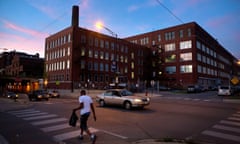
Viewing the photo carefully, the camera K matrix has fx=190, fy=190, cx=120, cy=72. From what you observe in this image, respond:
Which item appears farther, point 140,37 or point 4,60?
point 4,60

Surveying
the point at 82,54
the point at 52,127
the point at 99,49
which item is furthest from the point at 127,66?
the point at 52,127

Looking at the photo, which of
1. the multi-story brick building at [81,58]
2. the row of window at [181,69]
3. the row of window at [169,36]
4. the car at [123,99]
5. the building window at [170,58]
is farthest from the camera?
the building window at [170,58]

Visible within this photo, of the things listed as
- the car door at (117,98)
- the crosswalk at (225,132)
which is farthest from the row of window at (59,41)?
the crosswalk at (225,132)

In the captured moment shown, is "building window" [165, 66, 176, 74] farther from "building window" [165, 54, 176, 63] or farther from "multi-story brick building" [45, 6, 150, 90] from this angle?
"multi-story brick building" [45, 6, 150, 90]

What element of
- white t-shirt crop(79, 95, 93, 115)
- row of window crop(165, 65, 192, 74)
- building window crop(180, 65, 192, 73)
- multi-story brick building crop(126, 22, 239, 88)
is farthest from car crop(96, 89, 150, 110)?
row of window crop(165, 65, 192, 74)

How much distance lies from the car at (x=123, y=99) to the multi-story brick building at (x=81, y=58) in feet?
95.8

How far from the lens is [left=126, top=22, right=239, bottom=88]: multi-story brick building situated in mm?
64312

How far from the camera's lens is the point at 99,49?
181 ft

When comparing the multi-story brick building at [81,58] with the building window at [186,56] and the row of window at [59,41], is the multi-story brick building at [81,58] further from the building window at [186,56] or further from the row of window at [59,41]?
the building window at [186,56]

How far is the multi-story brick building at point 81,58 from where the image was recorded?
4953cm

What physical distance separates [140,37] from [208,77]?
3100 cm

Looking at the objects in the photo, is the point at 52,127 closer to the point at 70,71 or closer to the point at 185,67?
the point at 70,71

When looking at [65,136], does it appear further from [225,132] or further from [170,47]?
[170,47]

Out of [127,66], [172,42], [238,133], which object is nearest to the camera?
[238,133]
